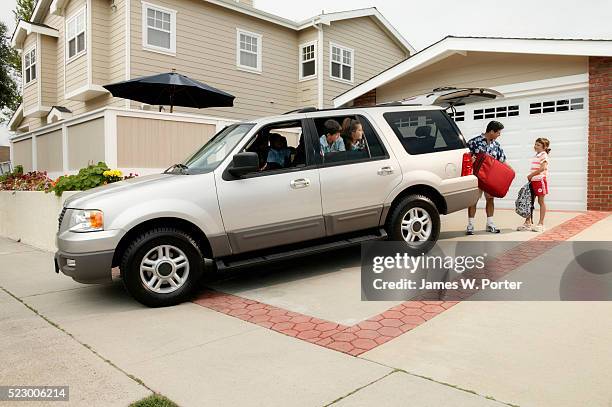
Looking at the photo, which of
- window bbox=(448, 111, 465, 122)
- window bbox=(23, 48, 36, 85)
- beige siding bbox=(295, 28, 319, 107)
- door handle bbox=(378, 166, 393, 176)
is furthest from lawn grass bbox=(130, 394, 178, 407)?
window bbox=(23, 48, 36, 85)

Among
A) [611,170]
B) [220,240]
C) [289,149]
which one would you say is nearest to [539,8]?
[611,170]

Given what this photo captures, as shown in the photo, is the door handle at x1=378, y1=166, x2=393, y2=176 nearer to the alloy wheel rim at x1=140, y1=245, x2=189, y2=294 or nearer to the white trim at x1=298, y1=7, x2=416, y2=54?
the alloy wheel rim at x1=140, y1=245, x2=189, y2=294

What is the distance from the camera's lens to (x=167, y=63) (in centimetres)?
1404

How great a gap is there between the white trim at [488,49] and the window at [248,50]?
4805mm

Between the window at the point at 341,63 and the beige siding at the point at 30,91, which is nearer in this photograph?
the beige siding at the point at 30,91

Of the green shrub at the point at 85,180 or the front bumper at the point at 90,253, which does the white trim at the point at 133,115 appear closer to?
the green shrub at the point at 85,180

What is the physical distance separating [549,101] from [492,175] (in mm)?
4194

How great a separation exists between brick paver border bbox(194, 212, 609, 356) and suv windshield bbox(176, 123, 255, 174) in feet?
4.75

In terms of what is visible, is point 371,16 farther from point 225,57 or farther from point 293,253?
point 293,253

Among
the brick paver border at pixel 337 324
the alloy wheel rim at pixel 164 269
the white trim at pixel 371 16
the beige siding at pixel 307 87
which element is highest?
the white trim at pixel 371 16

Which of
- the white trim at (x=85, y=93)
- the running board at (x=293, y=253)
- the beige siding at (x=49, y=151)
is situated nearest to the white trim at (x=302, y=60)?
the white trim at (x=85, y=93)

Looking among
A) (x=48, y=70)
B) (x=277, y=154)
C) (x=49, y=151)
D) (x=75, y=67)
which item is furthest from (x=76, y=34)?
(x=277, y=154)

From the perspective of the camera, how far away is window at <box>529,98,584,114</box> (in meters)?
9.74

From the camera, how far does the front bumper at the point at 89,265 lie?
465 centimetres
